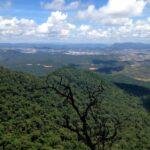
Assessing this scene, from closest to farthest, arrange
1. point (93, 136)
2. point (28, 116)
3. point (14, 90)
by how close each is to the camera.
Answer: point (93, 136) → point (28, 116) → point (14, 90)

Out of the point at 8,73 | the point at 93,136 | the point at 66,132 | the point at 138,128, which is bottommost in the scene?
the point at 138,128

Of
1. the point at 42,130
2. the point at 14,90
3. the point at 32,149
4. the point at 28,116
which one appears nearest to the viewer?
the point at 32,149

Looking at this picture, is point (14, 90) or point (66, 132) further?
point (14, 90)

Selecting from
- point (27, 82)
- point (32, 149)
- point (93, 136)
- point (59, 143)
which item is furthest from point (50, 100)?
point (93, 136)

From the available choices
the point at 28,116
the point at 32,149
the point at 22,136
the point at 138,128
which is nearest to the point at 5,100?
the point at 28,116

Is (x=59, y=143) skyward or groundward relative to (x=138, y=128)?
skyward

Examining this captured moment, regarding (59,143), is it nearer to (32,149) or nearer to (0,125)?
(32,149)

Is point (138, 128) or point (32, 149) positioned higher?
point (32, 149)

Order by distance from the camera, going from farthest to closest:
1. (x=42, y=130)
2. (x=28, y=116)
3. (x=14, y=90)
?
(x=14, y=90) < (x=28, y=116) < (x=42, y=130)

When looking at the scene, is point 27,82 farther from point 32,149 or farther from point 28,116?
point 32,149
